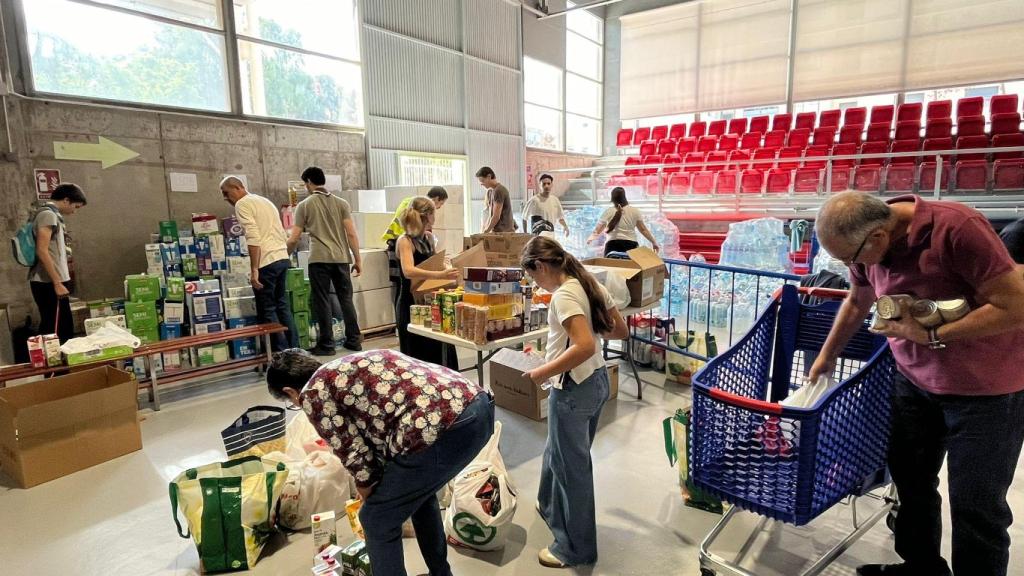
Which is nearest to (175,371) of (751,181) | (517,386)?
(517,386)

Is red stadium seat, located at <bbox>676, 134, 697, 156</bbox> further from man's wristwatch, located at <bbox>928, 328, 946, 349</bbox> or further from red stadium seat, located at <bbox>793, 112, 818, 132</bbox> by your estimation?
man's wristwatch, located at <bbox>928, 328, 946, 349</bbox>

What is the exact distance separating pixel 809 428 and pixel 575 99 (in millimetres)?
11672

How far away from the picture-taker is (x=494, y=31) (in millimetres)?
9875

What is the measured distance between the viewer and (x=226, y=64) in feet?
19.7

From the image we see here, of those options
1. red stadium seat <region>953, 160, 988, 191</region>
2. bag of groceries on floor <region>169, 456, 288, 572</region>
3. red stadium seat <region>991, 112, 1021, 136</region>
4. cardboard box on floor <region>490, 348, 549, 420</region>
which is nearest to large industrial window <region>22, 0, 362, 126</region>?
cardboard box on floor <region>490, 348, 549, 420</region>

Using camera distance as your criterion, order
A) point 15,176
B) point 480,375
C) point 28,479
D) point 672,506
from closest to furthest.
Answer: point 672,506, point 28,479, point 480,375, point 15,176

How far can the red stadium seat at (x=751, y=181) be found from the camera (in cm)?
822

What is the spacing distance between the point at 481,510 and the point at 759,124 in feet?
33.2

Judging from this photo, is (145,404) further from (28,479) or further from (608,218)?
(608,218)

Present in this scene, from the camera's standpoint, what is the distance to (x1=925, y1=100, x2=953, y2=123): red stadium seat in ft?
28.3

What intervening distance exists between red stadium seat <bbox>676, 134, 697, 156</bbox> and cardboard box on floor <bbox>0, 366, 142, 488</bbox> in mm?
9558

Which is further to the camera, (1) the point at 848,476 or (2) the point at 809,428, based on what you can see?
(1) the point at 848,476

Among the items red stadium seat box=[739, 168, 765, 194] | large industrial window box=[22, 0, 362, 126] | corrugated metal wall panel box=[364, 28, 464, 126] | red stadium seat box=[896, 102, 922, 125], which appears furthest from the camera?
red stadium seat box=[896, 102, 922, 125]

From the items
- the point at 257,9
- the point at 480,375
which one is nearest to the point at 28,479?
the point at 480,375
